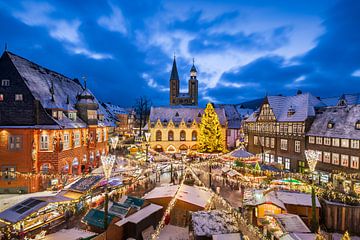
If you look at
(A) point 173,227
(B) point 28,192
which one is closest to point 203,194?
(A) point 173,227

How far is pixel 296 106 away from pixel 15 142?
121 ft

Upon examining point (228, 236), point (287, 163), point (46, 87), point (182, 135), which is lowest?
point (287, 163)

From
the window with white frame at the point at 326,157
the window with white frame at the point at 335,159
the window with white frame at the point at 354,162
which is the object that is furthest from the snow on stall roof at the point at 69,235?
the window with white frame at the point at 326,157

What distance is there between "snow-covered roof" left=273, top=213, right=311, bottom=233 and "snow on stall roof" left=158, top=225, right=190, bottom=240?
18.6 ft

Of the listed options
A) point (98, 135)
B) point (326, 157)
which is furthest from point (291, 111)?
point (98, 135)

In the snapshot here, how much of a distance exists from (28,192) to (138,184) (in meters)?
11.3

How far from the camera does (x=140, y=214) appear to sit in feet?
45.7

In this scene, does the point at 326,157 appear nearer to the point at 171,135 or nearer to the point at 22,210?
the point at 171,135

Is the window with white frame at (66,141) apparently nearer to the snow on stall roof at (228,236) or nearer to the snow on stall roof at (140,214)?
the snow on stall roof at (140,214)

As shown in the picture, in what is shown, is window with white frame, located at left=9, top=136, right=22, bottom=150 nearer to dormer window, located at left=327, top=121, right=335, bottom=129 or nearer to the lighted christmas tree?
the lighted christmas tree

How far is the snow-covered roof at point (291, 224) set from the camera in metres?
12.4

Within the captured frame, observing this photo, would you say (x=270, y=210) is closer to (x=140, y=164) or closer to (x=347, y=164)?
(x=347, y=164)

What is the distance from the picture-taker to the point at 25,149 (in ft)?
73.8

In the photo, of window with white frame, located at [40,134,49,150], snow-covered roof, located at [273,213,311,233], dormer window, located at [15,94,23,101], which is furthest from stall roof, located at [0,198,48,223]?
snow-covered roof, located at [273,213,311,233]
